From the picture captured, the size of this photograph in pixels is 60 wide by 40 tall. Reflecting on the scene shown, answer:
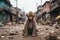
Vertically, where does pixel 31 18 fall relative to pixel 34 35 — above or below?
above

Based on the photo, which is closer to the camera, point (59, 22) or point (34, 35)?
point (34, 35)

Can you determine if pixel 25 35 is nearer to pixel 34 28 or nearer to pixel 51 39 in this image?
pixel 34 28

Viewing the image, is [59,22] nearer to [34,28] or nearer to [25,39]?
[34,28]

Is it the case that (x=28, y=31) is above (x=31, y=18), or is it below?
below

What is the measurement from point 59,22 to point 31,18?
12.3m

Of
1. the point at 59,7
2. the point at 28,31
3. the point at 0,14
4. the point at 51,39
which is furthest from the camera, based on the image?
the point at 0,14

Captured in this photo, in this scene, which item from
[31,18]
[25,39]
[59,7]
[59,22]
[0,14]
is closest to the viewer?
[25,39]

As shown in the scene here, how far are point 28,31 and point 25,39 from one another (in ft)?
4.97

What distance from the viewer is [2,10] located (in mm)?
32344

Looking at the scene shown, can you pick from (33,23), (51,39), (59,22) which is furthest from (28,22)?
(59,22)

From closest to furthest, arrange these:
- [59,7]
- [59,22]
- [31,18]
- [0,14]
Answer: [31,18] < [59,22] < [59,7] < [0,14]

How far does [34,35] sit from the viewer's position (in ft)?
29.8

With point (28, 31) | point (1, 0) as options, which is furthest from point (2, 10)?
point (28, 31)

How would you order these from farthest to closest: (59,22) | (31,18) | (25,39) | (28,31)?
1. (59,22)
2. (28,31)
3. (31,18)
4. (25,39)
